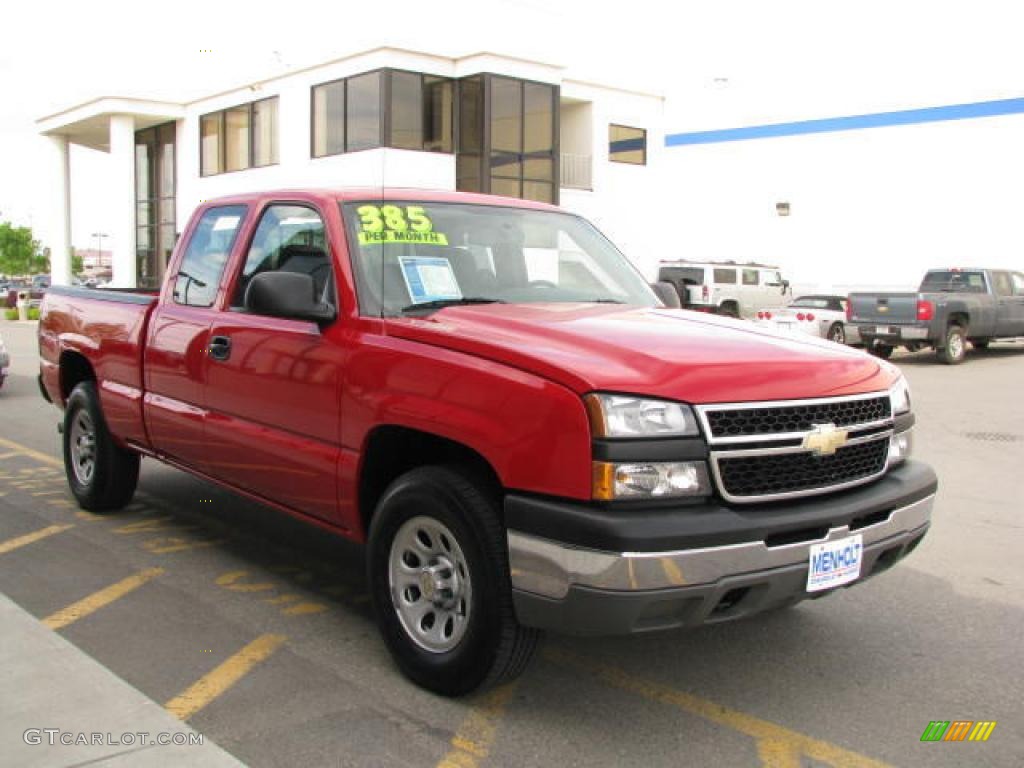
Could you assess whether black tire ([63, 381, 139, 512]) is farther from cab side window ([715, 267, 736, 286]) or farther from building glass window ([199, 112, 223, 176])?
building glass window ([199, 112, 223, 176])

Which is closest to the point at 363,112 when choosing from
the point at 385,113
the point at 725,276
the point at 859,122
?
the point at 385,113

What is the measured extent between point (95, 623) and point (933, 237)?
35.0 metres

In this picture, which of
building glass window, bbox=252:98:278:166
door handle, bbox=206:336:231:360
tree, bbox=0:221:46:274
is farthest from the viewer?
tree, bbox=0:221:46:274

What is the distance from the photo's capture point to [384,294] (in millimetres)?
4168

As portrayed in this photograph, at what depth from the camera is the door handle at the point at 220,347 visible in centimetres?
484

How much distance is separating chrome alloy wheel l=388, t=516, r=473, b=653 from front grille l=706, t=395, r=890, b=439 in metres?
1.02

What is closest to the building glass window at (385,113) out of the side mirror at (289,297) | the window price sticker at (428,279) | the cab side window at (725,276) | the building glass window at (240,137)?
the building glass window at (240,137)

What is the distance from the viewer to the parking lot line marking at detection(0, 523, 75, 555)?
5652 millimetres

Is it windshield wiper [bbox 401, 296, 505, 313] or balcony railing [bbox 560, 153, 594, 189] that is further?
balcony railing [bbox 560, 153, 594, 189]

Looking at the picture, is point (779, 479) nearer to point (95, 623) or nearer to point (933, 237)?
point (95, 623)

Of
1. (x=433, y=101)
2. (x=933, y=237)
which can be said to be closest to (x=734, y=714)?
(x=433, y=101)

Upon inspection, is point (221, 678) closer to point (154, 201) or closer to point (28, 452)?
point (28, 452)

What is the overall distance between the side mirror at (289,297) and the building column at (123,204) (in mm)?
37948

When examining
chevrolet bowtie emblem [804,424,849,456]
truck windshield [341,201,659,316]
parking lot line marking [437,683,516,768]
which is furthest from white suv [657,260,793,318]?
parking lot line marking [437,683,516,768]
